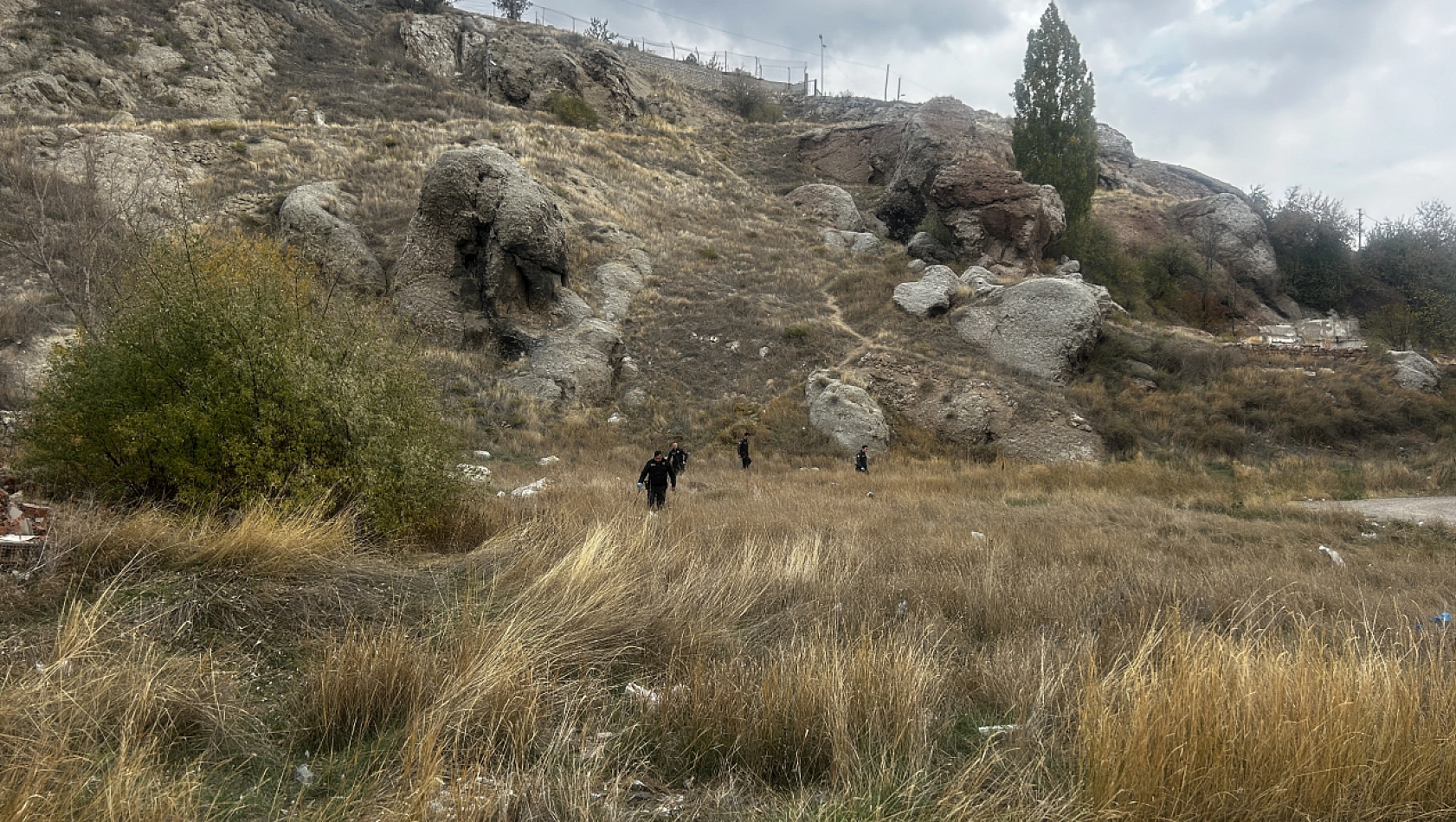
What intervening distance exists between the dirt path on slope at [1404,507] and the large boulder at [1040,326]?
33.8 ft

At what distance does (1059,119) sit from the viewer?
37125 mm

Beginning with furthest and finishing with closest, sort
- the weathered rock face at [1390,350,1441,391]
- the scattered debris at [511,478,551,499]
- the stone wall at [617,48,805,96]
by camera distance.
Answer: the stone wall at [617,48,805,96] → the weathered rock face at [1390,350,1441,391] → the scattered debris at [511,478,551,499]

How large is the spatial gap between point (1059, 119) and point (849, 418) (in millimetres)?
28798

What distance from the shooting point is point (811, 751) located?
9.16 ft

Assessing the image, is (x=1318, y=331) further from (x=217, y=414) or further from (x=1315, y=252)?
(x=217, y=414)

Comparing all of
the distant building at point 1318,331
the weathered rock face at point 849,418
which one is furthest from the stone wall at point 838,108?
the weathered rock face at point 849,418

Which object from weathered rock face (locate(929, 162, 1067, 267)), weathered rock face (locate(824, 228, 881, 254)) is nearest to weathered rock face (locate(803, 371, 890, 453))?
weathered rock face (locate(929, 162, 1067, 267))

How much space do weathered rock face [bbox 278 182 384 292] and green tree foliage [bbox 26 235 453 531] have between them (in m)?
18.1

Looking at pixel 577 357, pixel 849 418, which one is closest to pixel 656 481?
pixel 849 418

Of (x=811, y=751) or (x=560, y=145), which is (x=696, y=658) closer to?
(x=811, y=751)

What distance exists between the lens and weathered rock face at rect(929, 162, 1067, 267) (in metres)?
33.7

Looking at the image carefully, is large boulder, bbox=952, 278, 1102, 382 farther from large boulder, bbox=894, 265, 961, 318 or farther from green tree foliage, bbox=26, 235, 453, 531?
green tree foliage, bbox=26, 235, 453, 531

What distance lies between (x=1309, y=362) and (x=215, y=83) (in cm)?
5591

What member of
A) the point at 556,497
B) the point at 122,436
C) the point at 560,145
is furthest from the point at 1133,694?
the point at 560,145
